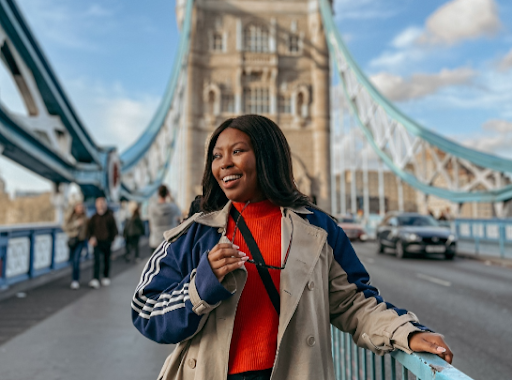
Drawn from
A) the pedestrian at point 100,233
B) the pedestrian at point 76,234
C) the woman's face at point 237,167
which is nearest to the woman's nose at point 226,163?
the woman's face at point 237,167

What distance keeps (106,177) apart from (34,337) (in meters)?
6.11

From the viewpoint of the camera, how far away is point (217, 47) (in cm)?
3017

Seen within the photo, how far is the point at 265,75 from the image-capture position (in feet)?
98.2

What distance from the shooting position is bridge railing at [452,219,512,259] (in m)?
10.6

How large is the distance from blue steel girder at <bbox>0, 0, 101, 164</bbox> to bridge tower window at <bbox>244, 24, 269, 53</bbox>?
74.9ft

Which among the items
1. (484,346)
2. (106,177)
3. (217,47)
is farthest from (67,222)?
(217,47)

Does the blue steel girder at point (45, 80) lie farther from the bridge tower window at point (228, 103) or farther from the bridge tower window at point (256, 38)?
the bridge tower window at point (256, 38)

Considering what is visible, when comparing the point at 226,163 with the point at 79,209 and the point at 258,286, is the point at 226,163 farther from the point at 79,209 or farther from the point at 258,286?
the point at 79,209

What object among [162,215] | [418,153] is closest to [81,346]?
[162,215]

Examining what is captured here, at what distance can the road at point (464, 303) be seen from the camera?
11.2 ft

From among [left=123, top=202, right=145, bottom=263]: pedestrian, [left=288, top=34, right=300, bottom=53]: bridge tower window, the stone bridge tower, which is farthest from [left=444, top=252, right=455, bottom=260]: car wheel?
[left=288, top=34, right=300, bottom=53]: bridge tower window

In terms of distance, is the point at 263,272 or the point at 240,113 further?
the point at 240,113

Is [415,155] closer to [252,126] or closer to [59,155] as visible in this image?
[59,155]

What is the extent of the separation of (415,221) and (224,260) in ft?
37.5
